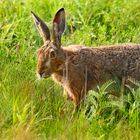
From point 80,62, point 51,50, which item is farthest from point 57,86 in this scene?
point 51,50

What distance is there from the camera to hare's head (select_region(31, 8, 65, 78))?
655 centimetres

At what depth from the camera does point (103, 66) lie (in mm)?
7066

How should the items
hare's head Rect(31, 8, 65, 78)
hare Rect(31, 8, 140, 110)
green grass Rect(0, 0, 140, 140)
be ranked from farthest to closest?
hare Rect(31, 8, 140, 110), hare's head Rect(31, 8, 65, 78), green grass Rect(0, 0, 140, 140)

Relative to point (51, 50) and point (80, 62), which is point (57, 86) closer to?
point (80, 62)

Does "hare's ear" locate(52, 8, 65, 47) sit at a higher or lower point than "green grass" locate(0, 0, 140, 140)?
higher

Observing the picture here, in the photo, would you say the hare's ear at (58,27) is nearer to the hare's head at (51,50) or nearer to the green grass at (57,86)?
the hare's head at (51,50)

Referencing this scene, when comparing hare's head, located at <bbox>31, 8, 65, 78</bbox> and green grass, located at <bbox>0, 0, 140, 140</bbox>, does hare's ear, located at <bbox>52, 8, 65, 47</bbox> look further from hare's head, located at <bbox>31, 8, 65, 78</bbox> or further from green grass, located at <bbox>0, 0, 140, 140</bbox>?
green grass, located at <bbox>0, 0, 140, 140</bbox>

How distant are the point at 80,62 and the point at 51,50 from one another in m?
0.48

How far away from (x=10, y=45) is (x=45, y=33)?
1.24 metres

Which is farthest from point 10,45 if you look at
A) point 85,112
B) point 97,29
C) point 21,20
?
point 85,112

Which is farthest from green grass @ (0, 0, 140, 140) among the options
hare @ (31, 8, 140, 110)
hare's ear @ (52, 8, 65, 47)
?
hare's ear @ (52, 8, 65, 47)

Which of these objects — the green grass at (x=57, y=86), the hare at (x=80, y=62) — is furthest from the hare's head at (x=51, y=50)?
the green grass at (x=57, y=86)

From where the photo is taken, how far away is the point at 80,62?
7.00m

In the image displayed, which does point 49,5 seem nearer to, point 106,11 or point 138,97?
point 106,11
